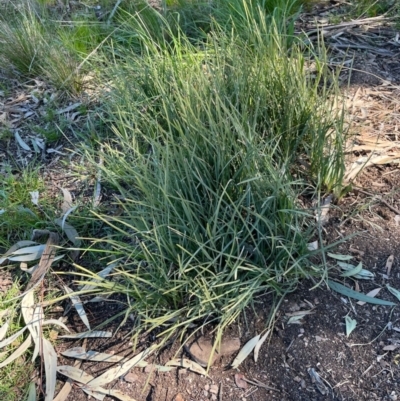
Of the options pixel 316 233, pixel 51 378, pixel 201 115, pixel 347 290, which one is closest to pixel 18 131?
pixel 201 115

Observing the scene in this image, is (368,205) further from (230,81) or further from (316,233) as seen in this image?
(230,81)

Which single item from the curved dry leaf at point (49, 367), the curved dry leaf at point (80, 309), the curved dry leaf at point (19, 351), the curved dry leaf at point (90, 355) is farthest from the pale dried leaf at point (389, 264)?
the curved dry leaf at point (19, 351)

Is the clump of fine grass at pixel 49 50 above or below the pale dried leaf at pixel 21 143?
above

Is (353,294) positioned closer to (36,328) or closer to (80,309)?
(80,309)

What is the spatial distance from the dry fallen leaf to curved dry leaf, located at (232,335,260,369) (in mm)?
28

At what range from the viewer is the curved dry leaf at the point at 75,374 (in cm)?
175

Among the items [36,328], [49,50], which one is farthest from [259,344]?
[49,50]

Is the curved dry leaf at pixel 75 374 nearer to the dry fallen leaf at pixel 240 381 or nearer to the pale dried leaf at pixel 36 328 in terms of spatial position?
the pale dried leaf at pixel 36 328

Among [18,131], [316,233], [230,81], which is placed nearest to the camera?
[316,233]

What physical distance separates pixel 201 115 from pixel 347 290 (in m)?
0.86

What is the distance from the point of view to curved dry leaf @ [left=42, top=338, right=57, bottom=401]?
1.72 metres

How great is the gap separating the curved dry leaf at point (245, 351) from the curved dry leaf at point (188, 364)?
0.36ft

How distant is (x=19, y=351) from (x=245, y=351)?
2.73ft

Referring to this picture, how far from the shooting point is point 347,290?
178 cm
